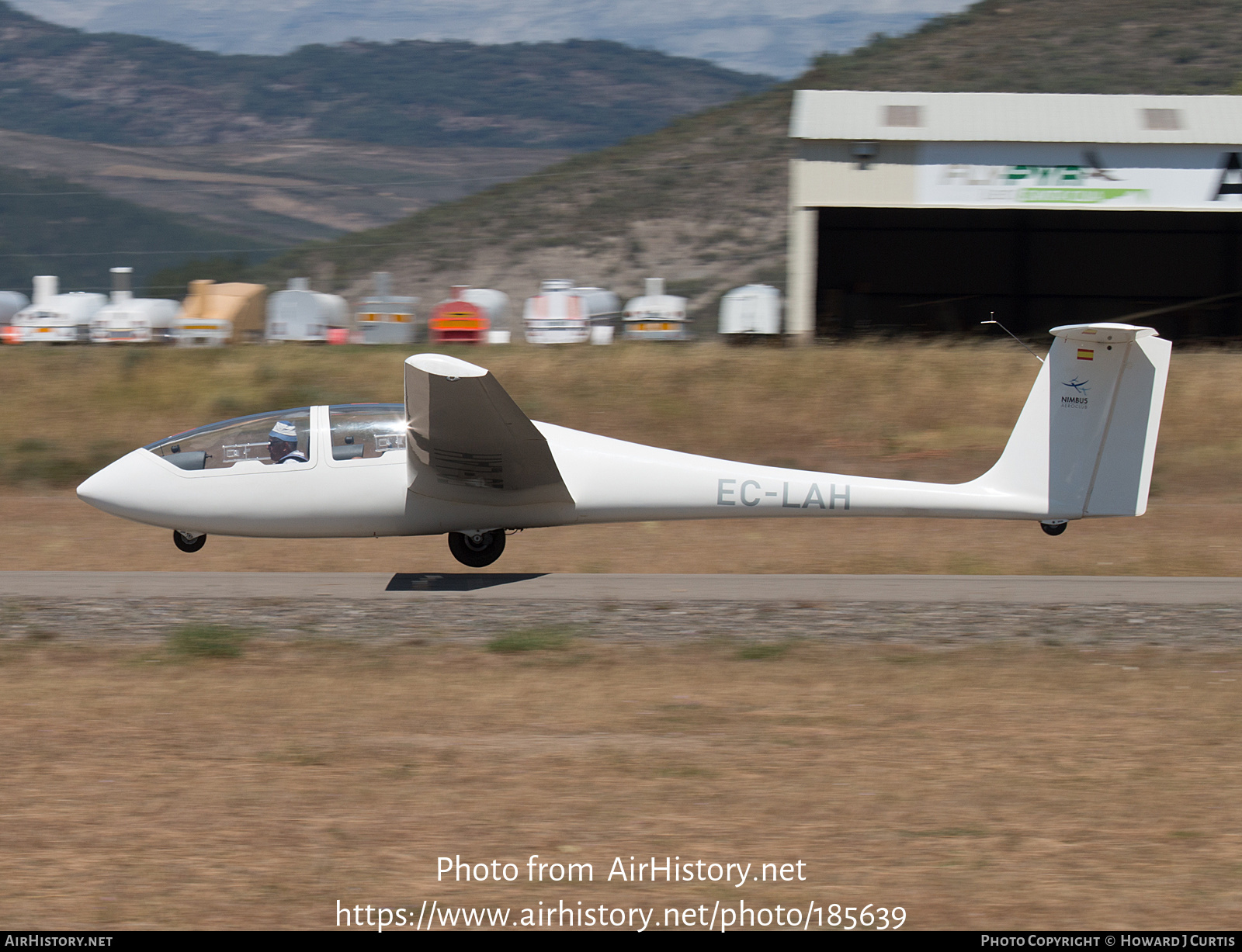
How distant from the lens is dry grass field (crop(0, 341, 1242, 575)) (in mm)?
17594

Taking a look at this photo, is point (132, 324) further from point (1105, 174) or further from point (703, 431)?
point (1105, 174)

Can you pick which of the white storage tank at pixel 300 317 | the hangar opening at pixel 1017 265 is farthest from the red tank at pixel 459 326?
the hangar opening at pixel 1017 265

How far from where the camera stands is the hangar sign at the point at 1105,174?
3123 centimetres

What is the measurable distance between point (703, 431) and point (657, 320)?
28.4ft

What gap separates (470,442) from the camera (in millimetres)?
13922

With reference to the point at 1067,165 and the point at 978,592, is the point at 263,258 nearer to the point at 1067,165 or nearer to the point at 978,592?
the point at 1067,165

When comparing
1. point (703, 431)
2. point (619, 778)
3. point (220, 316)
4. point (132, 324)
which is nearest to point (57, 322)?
point (132, 324)

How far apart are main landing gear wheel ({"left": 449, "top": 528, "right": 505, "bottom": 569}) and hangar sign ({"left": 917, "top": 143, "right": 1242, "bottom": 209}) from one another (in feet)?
64.7

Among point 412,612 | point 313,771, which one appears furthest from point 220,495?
point 313,771

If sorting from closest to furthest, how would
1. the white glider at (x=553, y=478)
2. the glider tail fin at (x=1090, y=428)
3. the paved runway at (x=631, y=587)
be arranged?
the paved runway at (x=631, y=587), the glider tail fin at (x=1090, y=428), the white glider at (x=553, y=478)

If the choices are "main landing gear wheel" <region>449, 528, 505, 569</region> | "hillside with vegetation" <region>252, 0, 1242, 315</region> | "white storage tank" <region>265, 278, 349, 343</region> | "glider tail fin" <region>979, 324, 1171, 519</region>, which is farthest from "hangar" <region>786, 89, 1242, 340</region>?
"hillside with vegetation" <region>252, 0, 1242, 315</region>

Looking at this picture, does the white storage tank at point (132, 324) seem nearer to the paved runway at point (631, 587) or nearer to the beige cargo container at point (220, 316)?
the beige cargo container at point (220, 316)

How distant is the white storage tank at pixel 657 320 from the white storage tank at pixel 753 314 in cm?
138

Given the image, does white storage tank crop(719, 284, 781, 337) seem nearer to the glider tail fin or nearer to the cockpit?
the glider tail fin
